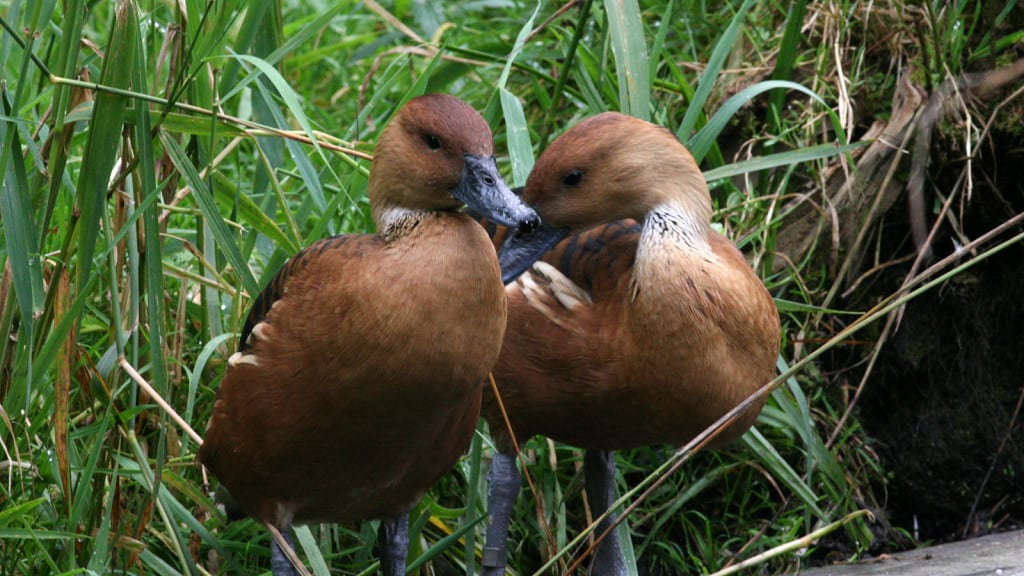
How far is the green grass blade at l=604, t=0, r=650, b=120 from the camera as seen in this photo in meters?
3.29

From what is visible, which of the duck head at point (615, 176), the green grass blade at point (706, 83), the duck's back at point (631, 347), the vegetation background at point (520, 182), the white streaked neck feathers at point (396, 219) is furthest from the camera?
the green grass blade at point (706, 83)

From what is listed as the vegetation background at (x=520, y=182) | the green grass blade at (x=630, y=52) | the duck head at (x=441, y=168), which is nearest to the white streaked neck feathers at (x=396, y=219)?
the duck head at (x=441, y=168)

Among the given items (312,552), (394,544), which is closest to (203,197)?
(312,552)

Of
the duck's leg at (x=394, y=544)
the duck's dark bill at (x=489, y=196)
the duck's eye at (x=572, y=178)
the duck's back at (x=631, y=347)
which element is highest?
the duck's dark bill at (x=489, y=196)

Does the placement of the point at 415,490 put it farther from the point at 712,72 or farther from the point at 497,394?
the point at 712,72

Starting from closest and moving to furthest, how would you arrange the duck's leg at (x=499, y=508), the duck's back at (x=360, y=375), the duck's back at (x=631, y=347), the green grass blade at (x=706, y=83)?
1. the duck's back at (x=360, y=375)
2. the duck's back at (x=631, y=347)
3. the duck's leg at (x=499, y=508)
4. the green grass blade at (x=706, y=83)

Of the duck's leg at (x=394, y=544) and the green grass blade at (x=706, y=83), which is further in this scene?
the green grass blade at (x=706, y=83)

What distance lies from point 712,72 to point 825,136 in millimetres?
799

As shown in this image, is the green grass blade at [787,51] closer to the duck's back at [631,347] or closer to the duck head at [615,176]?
the duck head at [615,176]

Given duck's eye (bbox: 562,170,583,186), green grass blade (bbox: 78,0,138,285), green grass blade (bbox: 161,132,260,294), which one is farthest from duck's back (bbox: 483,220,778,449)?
green grass blade (bbox: 78,0,138,285)

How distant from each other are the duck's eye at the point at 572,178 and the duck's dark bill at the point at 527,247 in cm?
15

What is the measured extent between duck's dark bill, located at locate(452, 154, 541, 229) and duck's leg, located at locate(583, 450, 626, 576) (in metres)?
1.11

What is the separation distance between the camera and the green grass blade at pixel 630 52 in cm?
329

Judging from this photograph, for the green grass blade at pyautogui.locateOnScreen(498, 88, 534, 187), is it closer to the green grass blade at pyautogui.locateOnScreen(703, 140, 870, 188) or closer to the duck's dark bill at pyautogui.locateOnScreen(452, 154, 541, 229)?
the green grass blade at pyautogui.locateOnScreen(703, 140, 870, 188)
